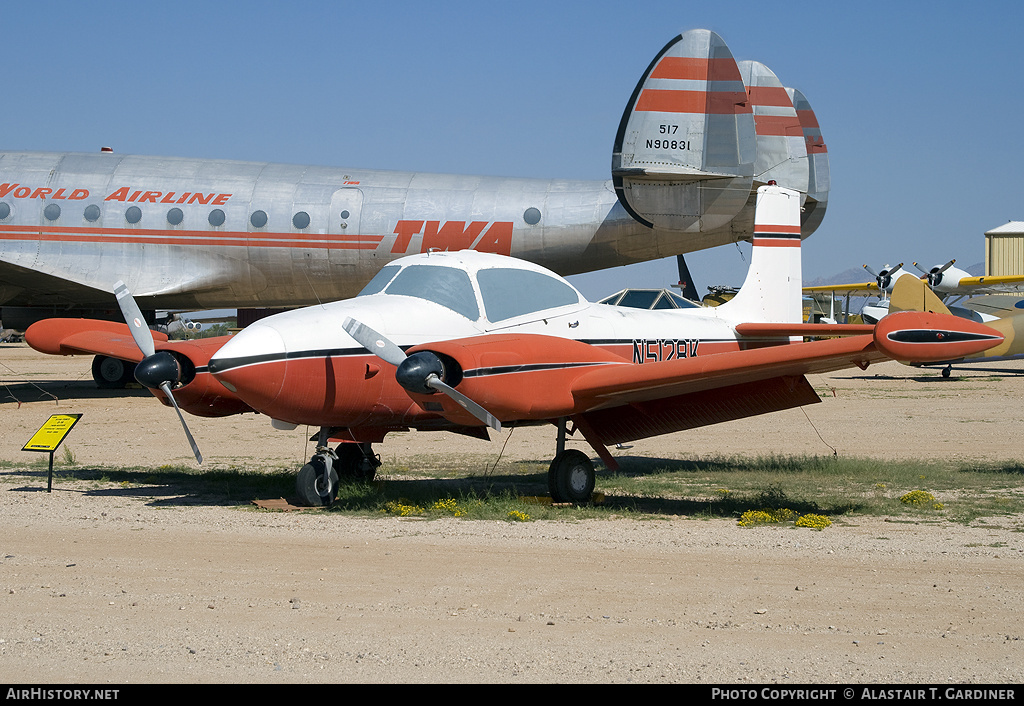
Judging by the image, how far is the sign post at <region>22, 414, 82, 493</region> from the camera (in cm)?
1082

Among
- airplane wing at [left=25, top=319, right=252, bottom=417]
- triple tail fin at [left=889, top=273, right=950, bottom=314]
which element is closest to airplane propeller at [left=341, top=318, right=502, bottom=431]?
airplane wing at [left=25, top=319, right=252, bottom=417]

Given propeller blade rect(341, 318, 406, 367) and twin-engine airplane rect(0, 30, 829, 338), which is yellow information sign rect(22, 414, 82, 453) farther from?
twin-engine airplane rect(0, 30, 829, 338)

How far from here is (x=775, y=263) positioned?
13.8 m

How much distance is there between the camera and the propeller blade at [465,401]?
8.66 metres

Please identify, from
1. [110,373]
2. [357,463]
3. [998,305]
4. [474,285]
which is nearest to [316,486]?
[357,463]

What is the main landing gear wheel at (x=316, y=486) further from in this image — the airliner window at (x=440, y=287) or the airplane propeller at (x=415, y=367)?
the airliner window at (x=440, y=287)

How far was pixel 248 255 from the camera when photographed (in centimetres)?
2295

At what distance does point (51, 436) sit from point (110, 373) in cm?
1534

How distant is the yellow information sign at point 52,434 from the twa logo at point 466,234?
11316mm

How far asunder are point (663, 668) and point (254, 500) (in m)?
6.56

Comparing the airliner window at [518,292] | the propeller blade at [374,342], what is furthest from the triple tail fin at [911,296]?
the propeller blade at [374,342]

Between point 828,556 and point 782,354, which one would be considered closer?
point 828,556

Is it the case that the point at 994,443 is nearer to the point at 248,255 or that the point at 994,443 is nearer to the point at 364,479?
the point at 364,479

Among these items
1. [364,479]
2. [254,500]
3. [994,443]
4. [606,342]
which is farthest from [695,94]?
[254,500]
